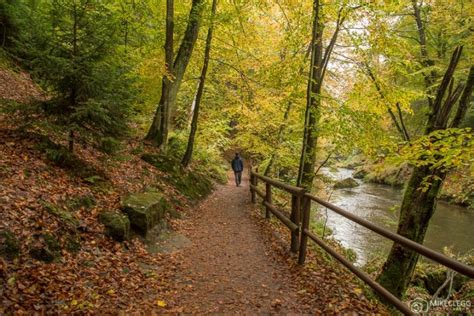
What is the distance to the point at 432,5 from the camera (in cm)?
959

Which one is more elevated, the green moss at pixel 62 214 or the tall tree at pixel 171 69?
the tall tree at pixel 171 69

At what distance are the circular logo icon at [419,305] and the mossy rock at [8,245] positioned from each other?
7.15 m

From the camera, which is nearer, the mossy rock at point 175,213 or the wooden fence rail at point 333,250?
the wooden fence rail at point 333,250

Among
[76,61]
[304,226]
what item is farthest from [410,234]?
[76,61]

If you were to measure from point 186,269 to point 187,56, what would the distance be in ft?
28.5

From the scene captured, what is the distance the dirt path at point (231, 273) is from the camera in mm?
4711

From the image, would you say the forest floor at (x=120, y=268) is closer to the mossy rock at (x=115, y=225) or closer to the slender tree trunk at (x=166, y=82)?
the mossy rock at (x=115, y=225)

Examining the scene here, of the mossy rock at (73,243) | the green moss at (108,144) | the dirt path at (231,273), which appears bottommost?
the dirt path at (231,273)

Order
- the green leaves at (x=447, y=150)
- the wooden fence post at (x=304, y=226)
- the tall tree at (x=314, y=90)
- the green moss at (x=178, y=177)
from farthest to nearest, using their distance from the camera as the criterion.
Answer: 1. the green moss at (x=178, y=177)
2. the tall tree at (x=314, y=90)
3. the wooden fence post at (x=304, y=226)
4. the green leaves at (x=447, y=150)

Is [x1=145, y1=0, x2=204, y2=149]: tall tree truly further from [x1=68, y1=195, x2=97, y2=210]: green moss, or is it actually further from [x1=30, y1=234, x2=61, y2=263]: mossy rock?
[x1=30, y1=234, x2=61, y2=263]: mossy rock

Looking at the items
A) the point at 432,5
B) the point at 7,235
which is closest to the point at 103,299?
the point at 7,235

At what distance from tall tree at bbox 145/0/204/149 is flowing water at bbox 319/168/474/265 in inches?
274

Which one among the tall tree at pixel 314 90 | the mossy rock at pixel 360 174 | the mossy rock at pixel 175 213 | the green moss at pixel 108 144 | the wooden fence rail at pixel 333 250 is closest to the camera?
the wooden fence rail at pixel 333 250

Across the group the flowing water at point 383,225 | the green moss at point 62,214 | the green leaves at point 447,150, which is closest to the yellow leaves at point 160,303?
the green moss at point 62,214
